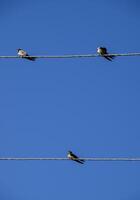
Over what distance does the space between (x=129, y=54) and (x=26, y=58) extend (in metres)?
3.45

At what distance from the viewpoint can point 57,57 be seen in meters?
24.1

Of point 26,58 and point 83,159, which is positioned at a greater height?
point 26,58

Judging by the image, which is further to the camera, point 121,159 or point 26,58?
point 26,58

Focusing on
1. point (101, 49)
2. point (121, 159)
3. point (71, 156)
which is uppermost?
point (101, 49)

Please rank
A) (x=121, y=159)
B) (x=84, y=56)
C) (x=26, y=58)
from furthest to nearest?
→ (x=26, y=58)
(x=84, y=56)
(x=121, y=159)

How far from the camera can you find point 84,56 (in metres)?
24.0

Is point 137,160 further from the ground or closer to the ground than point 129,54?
closer to the ground

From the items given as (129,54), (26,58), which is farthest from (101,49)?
(129,54)

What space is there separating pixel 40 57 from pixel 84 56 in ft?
3.54

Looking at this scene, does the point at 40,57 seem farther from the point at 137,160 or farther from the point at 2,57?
the point at 137,160

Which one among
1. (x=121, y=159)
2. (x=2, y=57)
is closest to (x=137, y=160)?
(x=121, y=159)

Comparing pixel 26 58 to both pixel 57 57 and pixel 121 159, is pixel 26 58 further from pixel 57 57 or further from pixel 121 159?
pixel 121 159

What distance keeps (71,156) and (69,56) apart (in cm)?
334

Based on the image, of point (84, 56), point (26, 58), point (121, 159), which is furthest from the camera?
point (26, 58)
